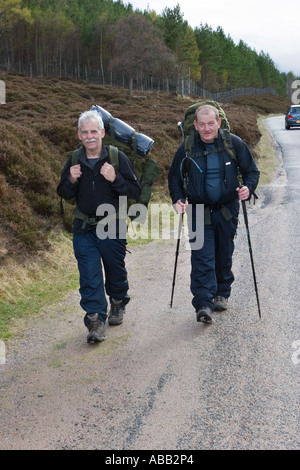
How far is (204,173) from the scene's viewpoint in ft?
15.8

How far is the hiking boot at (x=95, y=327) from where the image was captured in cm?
454

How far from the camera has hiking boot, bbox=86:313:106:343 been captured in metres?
4.54

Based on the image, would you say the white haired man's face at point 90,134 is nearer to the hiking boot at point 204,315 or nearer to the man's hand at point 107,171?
the man's hand at point 107,171

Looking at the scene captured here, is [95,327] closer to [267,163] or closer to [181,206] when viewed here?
[181,206]

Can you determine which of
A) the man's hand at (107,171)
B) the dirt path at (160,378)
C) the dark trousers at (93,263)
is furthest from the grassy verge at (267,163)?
the man's hand at (107,171)

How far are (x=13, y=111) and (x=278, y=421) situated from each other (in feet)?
56.2

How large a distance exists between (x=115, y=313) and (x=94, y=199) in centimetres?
125

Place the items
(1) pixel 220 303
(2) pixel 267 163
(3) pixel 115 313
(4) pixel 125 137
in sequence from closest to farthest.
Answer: (4) pixel 125 137
(3) pixel 115 313
(1) pixel 220 303
(2) pixel 267 163

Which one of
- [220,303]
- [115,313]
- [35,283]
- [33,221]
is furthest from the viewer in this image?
[33,221]

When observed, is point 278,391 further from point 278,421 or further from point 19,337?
point 19,337

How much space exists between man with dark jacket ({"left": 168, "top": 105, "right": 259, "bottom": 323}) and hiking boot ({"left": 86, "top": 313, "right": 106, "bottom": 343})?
0.93 meters

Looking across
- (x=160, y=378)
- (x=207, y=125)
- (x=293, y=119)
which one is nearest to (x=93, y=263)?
(x=160, y=378)

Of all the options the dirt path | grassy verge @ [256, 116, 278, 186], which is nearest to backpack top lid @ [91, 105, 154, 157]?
the dirt path

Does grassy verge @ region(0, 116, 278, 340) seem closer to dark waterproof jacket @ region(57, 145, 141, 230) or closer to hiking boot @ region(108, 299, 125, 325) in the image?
hiking boot @ region(108, 299, 125, 325)
